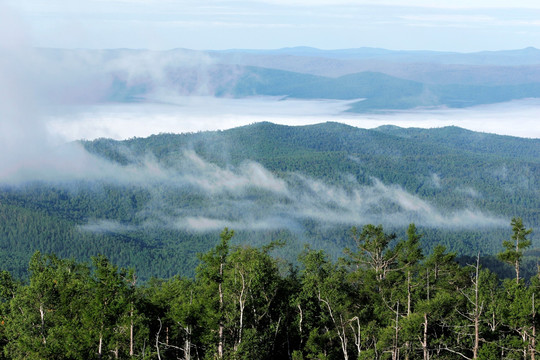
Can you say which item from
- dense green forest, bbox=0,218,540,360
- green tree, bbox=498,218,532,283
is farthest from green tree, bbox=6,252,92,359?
green tree, bbox=498,218,532,283

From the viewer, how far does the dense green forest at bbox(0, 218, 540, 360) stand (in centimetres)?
4384

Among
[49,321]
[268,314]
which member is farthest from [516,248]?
[49,321]

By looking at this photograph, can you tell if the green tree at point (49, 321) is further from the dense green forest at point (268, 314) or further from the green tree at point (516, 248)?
the green tree at point (516, 248)

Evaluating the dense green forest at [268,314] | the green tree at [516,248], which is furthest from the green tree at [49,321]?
the green tree at [516,248]

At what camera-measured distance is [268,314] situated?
174 ft

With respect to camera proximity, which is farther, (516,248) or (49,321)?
(516,248)

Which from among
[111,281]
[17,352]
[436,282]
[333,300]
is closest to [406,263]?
[436,282]

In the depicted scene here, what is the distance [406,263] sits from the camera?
203 feet

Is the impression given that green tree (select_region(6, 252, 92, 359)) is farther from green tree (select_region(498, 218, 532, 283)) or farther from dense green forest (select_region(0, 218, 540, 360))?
green tree (select_region(498, 218, 532, 283))

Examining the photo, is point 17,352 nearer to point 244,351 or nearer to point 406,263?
point 244,351

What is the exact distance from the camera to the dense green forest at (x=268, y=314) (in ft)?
144

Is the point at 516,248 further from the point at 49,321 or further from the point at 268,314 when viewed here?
the point at 49,321

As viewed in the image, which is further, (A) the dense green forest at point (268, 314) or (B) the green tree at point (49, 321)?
(A) the dense green forest at point (268, 314)

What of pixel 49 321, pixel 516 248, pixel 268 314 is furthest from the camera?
pixel 516 248
